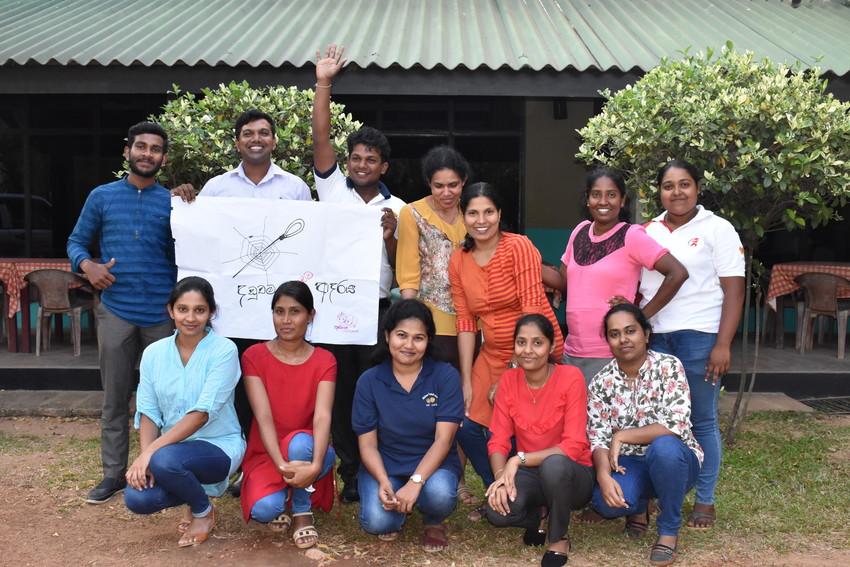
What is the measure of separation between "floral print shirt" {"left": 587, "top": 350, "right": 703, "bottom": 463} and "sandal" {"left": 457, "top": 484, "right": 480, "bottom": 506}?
2.79ft

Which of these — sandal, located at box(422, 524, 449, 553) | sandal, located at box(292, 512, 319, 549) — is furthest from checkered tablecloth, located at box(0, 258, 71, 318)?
sandal, located at box(422, 524, 449, 553)

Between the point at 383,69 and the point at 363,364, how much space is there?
3624mm

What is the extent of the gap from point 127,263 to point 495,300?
2011mm

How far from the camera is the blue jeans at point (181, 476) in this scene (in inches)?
139

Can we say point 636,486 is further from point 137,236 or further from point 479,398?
point 137,236

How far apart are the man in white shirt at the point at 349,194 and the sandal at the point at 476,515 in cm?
63

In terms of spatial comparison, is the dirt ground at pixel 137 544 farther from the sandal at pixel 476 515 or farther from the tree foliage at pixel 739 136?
the tree foliage at pixel 739 136

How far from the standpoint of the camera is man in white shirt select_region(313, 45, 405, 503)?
4105 millimetres

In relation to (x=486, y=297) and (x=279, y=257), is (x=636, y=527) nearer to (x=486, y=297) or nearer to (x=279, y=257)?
(x=486, y=297)

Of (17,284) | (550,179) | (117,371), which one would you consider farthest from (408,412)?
(550,179)

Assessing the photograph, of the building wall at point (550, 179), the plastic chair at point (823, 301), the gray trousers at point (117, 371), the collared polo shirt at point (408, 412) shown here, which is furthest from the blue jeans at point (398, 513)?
the building wall at point (550, 179)

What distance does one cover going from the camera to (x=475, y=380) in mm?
3957

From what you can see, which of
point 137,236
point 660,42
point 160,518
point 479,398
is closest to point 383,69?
point 660,42

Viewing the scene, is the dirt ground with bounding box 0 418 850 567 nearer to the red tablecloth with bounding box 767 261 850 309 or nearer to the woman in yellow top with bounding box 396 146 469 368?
the woman in yellow top with bounding box 396 146 469 368
